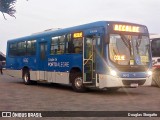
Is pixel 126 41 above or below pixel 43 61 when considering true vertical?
above

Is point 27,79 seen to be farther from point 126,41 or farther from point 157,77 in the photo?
point 126,41

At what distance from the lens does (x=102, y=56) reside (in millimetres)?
16266

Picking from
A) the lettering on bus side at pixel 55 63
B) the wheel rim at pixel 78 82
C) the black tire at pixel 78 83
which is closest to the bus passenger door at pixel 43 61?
the lettering on bus side at pixel 55 63

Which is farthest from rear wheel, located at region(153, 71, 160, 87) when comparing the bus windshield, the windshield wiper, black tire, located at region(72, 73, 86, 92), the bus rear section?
black tire, located at region(72, 73, 86, 92)

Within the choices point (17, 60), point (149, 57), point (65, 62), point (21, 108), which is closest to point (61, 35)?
point (65, 62)

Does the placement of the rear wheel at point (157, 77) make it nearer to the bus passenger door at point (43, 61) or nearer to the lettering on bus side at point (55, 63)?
the lettering on bus side at point (55, 63)

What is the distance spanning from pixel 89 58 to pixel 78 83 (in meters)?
1.36

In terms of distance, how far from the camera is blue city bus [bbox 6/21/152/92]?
16.1m

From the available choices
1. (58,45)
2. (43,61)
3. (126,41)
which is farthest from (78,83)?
(43,61)

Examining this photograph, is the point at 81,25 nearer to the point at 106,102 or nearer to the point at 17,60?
the point at 106,102

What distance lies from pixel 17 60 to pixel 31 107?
13.1 meters

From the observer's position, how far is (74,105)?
12.8 m

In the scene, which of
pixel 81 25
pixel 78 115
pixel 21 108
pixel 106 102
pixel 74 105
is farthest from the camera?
pixel 81 25

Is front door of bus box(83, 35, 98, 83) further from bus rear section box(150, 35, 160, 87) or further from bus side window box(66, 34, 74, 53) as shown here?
bus rear section box(150, 35, 160, 87)
